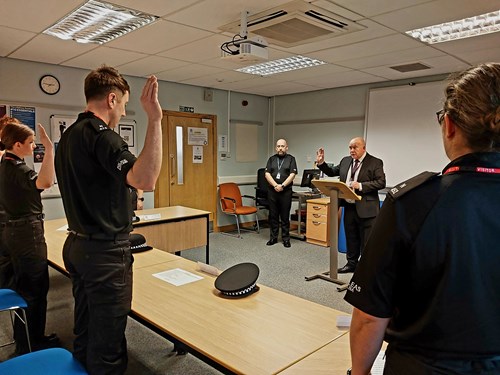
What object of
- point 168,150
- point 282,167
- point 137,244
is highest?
point 168,150

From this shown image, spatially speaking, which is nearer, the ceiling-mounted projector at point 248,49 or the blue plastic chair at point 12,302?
the blue plastic chair at point 12,302

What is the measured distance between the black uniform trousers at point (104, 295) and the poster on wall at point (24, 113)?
388 centimetres

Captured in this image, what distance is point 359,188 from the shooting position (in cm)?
408

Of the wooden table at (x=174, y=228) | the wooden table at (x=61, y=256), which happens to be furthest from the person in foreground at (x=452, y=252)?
the wooden table at (x=174, y=228)

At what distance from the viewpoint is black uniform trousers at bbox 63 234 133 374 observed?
4.93 feet

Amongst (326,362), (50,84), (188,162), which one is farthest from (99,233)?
(188,162)

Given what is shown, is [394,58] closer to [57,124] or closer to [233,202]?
[233,202]

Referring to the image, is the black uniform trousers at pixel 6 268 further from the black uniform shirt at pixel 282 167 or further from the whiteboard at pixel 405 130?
the whiteboard at pixel 405 130

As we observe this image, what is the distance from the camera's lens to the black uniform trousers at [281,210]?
588cm

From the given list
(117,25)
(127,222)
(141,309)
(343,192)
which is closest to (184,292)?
(141,309)

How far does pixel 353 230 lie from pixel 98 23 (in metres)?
3.50

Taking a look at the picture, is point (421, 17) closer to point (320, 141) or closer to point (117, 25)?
point (117, 25)

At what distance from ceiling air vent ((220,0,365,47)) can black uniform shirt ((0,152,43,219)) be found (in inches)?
79.1

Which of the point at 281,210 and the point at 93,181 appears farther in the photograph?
the point at 281,210
